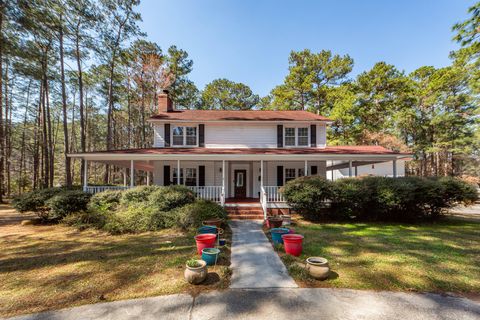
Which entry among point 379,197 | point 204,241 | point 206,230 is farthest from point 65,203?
point 379,197

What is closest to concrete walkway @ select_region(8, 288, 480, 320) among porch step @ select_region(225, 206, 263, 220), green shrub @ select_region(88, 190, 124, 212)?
porch step @ select_region(225, 206, 263, 220)

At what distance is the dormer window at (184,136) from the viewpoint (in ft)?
42.1

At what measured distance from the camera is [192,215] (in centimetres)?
759

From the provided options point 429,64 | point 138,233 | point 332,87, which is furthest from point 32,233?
point 429,64

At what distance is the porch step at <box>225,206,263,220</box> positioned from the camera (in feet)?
30.5

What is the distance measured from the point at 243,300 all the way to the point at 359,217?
785cm

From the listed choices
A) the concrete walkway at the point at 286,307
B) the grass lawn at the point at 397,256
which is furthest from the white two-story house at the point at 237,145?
the concrete walkway at the point at 286,307

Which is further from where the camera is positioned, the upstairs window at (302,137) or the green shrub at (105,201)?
the upstairs window at (302,137)

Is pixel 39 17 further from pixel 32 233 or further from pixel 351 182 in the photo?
pixel 351 182

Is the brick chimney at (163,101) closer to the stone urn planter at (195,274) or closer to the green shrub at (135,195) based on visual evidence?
the green shrub at (135,195)

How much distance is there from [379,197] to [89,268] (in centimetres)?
969

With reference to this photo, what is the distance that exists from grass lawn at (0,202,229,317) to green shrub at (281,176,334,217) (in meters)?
4.36

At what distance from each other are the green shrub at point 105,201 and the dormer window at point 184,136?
182 inches

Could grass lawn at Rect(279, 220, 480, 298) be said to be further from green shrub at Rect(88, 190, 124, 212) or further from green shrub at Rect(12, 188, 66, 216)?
green shrub at Rect(12, 188, 66, 216)
